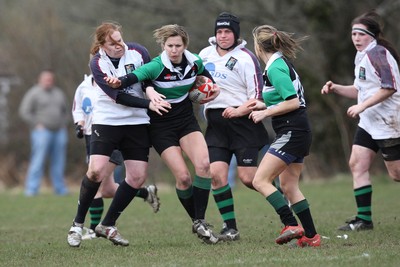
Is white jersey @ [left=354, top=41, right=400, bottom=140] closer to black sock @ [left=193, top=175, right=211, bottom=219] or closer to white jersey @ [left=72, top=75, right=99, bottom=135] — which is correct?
black sock @ [left=193, top=175, right=211, bottom=219]

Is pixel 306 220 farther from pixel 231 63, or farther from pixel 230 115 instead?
pixel 231 63

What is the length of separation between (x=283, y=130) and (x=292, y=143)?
0.15 m

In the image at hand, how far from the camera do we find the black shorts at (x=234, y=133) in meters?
8.62

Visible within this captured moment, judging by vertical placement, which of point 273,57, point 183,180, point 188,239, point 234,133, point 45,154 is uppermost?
point 273,57

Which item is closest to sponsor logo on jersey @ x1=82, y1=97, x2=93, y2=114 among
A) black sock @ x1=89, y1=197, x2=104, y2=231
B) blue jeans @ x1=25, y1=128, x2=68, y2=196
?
black sock @ x1=89, y1=197, x2=104, y2=231

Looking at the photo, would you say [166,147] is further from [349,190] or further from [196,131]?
[349,190]

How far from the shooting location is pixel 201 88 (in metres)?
8.12

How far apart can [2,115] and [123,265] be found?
56.4 feet

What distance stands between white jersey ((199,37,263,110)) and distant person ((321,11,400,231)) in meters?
0.76

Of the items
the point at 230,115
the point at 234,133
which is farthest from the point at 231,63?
the point at 234,133

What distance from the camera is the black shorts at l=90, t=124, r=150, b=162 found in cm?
803

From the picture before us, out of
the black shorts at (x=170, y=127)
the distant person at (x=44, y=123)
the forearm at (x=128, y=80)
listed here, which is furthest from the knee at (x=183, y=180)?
the distant person at (x=44, y=123)

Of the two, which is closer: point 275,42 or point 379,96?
point 275,42

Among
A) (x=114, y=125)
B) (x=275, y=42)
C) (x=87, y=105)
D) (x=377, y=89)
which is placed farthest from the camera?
(x=87, y=105)
